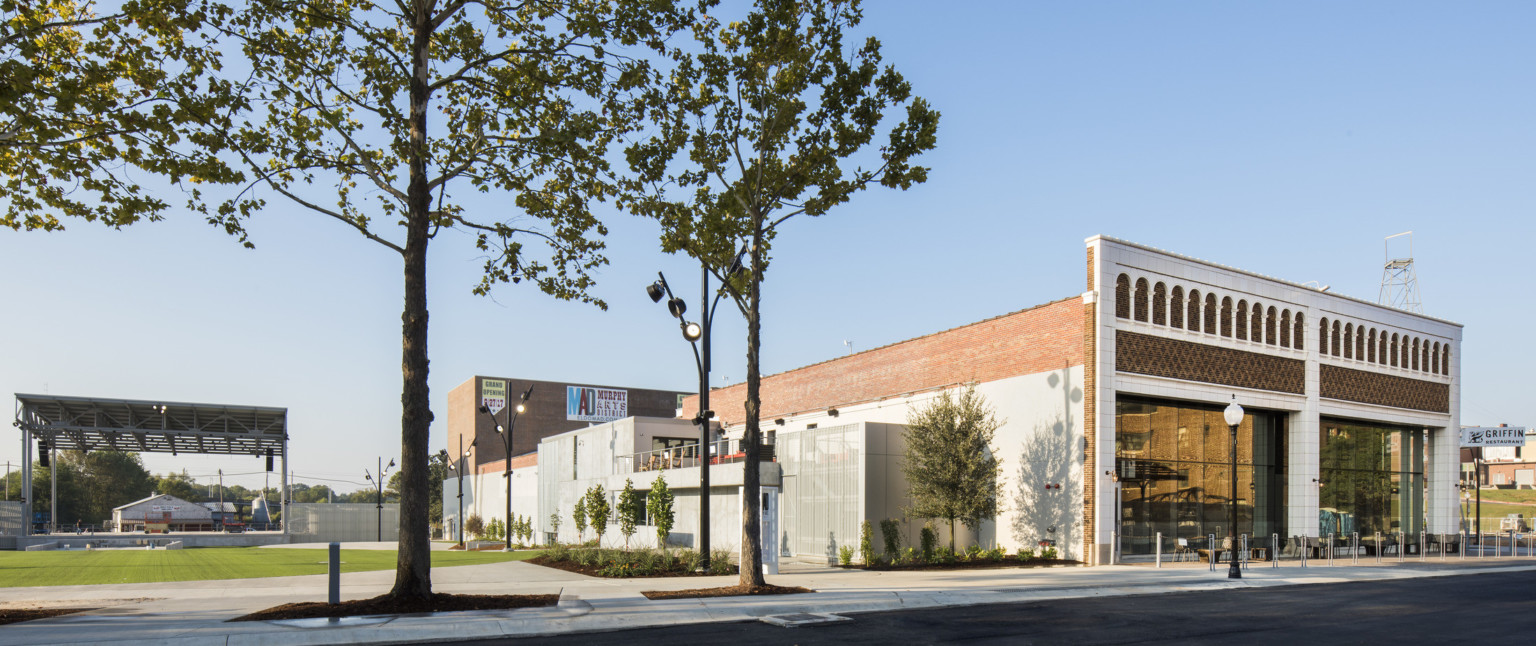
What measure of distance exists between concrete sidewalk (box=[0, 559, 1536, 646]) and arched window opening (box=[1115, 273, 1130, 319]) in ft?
23.4

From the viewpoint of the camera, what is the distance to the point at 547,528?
53906mm

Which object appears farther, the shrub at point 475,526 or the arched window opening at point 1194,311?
the shrub at point 475,526

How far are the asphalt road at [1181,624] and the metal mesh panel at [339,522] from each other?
206 ft

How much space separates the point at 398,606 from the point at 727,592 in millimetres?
5510

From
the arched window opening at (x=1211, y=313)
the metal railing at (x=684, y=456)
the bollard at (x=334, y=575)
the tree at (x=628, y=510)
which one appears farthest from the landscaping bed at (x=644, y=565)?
the arched window opening at (x=1211, y=313)

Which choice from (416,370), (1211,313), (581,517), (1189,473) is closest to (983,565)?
(1189,473)

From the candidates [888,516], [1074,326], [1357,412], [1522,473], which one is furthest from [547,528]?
[1522,473]

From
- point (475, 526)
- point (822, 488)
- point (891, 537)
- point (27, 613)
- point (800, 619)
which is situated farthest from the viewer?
point (475, 526)

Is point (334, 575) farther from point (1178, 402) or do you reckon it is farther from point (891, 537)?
point (1178, 402)

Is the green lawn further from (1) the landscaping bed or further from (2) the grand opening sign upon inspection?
(2) the grand opening sign

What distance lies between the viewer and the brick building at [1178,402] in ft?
92.4

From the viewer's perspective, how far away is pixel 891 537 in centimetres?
2839

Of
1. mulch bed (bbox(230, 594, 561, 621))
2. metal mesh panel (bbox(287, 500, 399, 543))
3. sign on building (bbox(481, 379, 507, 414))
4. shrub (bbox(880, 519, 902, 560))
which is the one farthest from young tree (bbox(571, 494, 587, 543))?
sign on building (bbox(481, 379, 507, 414))

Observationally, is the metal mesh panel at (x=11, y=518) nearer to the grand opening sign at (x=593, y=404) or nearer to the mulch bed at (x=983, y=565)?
the grand opening sign at (x=593, y=404)
